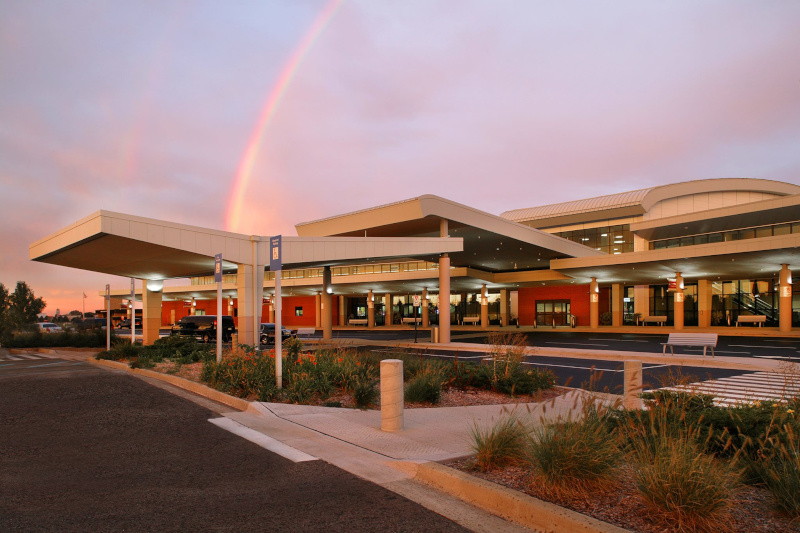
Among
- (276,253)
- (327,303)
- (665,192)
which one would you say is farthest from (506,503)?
(665,192)

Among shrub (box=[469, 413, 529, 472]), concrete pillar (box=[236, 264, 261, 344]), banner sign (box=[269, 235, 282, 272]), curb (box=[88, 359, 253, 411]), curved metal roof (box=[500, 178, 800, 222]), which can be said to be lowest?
curb (box=[88, 359, 253, 411])

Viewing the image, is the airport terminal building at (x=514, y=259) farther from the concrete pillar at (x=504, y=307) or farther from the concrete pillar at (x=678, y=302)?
the concrete pillar at (x=504, y=307)

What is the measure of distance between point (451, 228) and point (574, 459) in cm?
2686

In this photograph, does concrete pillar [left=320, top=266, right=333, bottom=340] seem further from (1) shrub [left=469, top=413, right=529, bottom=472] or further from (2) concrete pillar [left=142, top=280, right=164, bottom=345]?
(1) shrub [left=469, top=413, right=529, bottom=472]

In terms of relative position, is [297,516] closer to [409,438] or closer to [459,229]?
[409,438]

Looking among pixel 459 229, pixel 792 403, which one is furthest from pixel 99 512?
pixel 459 229

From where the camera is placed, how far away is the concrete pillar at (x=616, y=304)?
48625 millimetres

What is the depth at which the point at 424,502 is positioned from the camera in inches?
221

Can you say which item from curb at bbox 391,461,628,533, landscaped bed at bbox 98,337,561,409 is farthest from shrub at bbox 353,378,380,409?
curb at bbox 391,461,628,533

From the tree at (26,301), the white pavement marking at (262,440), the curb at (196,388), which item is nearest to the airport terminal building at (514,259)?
the curb at (196,388)

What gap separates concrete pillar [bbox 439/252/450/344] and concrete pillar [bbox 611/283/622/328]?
24.6 m

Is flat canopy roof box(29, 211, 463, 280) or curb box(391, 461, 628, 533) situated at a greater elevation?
flat canopy roof box(29, 211, 463, 280)

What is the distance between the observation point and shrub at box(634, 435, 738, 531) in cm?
439

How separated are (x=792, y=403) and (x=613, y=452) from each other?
13.4ft
